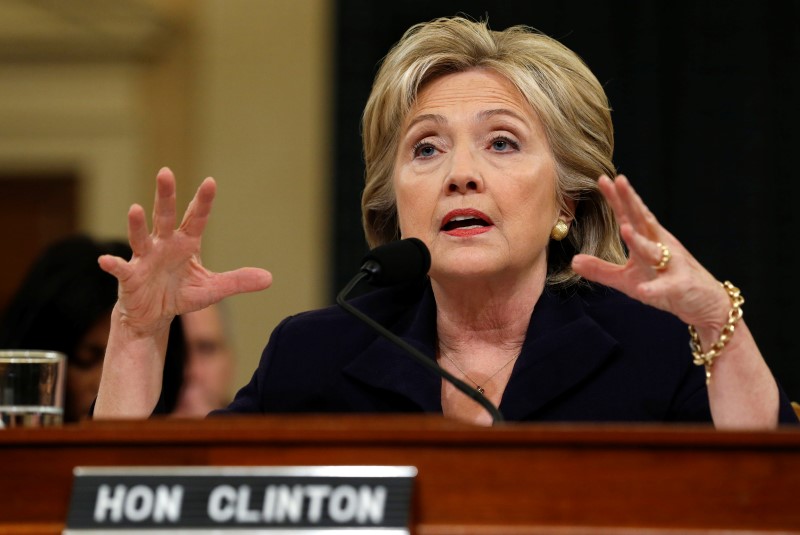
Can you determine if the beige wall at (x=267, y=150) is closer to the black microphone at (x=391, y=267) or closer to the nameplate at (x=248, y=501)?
the black microphone at (x=391, y=267)

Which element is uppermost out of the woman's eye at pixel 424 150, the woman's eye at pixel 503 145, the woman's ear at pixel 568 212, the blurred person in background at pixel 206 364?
the woman's eye at pixel 503 145

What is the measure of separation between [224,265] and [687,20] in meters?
2.24

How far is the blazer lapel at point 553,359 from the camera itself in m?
2.00

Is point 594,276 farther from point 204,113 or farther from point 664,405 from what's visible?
point 204,113

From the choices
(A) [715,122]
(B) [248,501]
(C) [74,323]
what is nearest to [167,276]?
(B) [248,501]

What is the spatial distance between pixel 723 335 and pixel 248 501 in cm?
74

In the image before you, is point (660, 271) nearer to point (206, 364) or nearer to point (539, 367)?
point (539, 367)

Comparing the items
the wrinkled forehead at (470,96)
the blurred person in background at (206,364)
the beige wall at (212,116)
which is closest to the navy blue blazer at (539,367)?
the wrinkled forehead at (470,96)

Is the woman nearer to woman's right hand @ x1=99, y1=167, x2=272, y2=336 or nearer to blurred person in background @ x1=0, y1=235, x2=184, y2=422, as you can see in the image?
woman's right hand @ x1=99, y1=167, x2=272, y2=336

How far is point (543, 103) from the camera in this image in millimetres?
2242

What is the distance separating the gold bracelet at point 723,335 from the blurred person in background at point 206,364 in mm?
2281

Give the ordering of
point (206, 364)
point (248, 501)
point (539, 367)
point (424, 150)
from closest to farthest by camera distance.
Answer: point (248, 501), point (539, 367), point (424, 150), point (206, 364)

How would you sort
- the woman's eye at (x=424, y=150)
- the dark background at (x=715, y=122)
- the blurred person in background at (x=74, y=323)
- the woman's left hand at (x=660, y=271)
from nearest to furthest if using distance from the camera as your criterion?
the woman's left hand at (x=660, y=271), the woman's eye at (x=424, y=150), the blurred person in background at (x=74, y=323), the dark background at (x=715, y=122)

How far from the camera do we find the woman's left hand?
5.38 ft
